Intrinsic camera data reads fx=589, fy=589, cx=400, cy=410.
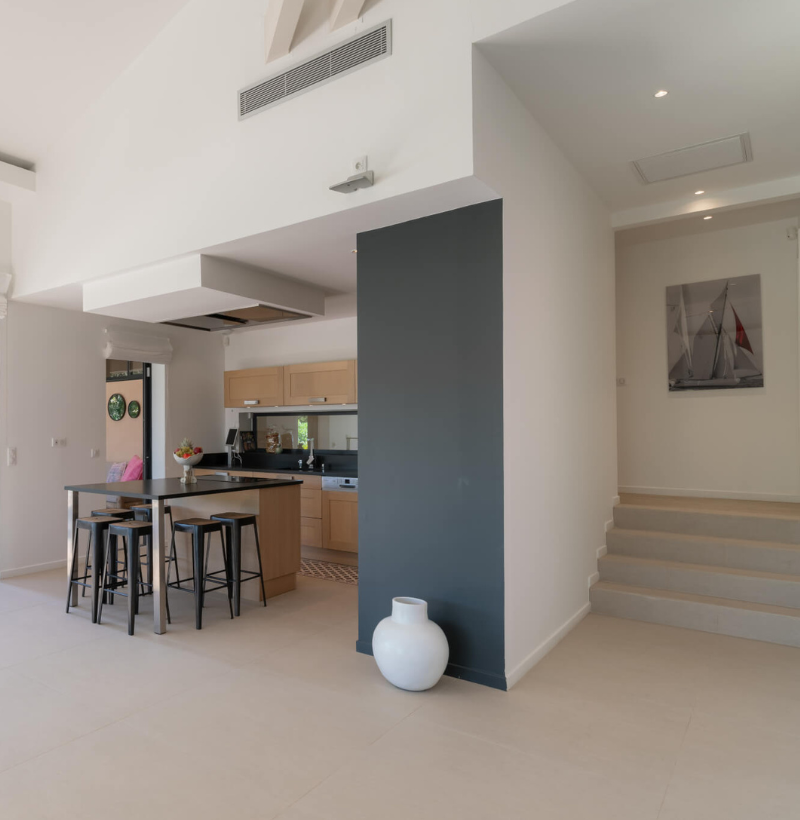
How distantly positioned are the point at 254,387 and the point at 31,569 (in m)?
2.83

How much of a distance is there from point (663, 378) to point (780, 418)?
3.25 ft

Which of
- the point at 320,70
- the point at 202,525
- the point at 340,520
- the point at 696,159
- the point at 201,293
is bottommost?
the point at 340,520

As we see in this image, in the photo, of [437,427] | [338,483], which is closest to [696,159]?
[437,427]

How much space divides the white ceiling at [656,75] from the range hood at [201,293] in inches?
85.8

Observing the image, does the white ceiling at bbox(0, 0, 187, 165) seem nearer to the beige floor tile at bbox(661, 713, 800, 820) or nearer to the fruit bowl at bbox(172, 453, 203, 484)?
the fruit bowl at bbox(172, 453, 203, 484)

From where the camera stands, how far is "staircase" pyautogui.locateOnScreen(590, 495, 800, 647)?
145 inches

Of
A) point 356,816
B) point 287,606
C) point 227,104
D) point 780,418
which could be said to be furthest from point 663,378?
point 356,816

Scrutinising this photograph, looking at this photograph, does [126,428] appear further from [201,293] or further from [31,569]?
[201,293]

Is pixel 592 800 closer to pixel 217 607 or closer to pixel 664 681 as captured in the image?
pixel 664 681

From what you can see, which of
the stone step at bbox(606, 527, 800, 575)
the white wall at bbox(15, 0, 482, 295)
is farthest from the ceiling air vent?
the stone step at bbox(606, 527, 800, 575)

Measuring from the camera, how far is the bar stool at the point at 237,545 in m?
4.16

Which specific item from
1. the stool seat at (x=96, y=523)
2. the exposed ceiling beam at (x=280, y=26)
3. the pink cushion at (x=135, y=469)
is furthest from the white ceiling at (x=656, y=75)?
the pink cushion at (x=135, y=469)

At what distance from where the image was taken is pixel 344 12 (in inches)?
121

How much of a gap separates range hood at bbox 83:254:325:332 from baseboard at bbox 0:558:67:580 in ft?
8.35
